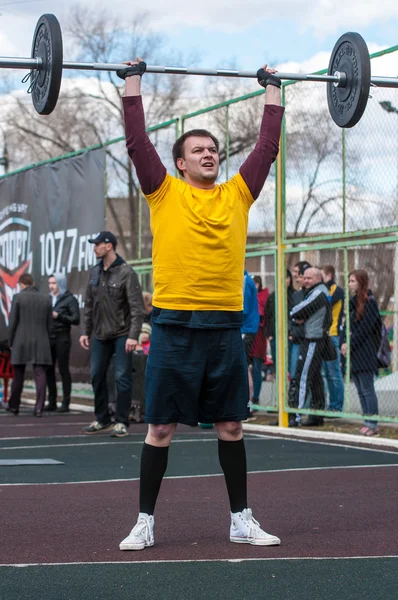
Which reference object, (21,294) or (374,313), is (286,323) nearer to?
(374,313)

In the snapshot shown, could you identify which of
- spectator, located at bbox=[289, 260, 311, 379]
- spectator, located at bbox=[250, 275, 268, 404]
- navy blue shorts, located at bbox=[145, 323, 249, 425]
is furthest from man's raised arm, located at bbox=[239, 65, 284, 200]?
spectator, located at bbox=[250, 275, 268, 404]

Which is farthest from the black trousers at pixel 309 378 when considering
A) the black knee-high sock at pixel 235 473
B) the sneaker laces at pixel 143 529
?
the sneaker laces at pixel 143 529

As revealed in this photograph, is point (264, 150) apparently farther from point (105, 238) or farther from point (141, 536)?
point (105, 238)

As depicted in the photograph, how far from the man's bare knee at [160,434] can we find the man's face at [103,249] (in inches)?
245

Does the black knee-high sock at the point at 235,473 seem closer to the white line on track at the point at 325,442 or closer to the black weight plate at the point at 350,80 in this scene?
the black weight plate at the point at 350,80

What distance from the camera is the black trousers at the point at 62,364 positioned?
606 inches

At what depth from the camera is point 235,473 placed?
5332mm

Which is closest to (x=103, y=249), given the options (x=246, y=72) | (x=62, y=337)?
(x=62, y=337)

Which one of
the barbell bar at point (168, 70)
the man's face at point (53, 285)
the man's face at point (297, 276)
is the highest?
the barbell bar at point (168, 70)

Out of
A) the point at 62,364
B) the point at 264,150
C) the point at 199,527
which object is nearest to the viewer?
the point at 264,150

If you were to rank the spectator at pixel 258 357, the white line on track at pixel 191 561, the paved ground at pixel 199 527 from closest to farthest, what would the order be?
1. the paved ground at pixel 199 527
2. the white line on track at pixel 191 561
3. the spectator at pixel 258 357

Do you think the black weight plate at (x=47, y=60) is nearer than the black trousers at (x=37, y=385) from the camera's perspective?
Yes

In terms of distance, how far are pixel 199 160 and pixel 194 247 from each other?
1.47ft

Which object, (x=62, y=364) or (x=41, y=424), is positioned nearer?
(x=41, y=424)
